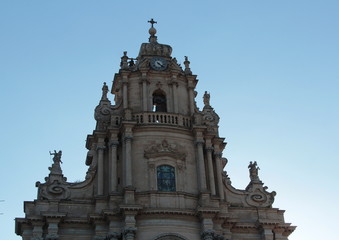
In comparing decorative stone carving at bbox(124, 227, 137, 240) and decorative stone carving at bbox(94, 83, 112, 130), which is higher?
decorative stone carving at bbox(94, 83, 112, 130)

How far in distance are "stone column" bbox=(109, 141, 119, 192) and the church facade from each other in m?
0.05

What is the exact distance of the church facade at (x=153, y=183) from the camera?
27312 mm

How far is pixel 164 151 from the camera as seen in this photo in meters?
29.5

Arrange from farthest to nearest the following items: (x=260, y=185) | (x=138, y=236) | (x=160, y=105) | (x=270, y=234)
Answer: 1. (x=160, y=105)
2. (x=260, y=185)
3. (x=270, y=234)
4. (x=138, y=236)

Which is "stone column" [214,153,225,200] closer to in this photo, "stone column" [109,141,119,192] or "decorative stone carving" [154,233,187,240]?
"decorative stone carving" [154,233,187,240]

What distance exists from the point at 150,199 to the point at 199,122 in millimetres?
5030

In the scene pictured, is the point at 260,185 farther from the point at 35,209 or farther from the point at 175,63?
the point at 35,209

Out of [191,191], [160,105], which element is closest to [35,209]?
[191,191]

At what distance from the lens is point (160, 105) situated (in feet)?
109

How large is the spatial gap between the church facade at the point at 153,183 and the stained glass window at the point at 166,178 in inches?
1.8

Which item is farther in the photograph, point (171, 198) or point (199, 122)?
point (199, 122)

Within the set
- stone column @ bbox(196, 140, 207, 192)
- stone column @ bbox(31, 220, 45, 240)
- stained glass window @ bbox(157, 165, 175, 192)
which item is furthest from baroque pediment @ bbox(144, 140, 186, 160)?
stone column @ bbox(31, 220, 45, 240)

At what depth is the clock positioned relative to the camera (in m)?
33.0

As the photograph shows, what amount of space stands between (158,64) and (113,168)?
6.92 m
